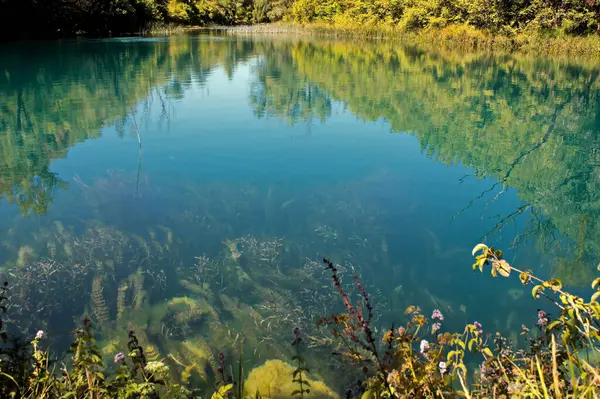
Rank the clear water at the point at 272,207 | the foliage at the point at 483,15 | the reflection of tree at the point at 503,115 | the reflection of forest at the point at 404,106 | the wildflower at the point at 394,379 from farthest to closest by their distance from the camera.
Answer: the foliage at the point at 483,15 < the reflection of forest at the point at 404,106 < the reflection of tree at the point at 503,115 < the clear water at the point at 272,207 < the wildflower at the point at 394,379

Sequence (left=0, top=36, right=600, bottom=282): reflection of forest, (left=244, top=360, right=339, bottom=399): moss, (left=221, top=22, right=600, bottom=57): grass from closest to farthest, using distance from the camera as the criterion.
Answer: (left=244, top=360, right=339, bottom=399): moss
(left=0, top=36, right=600, bottom=282): reflection of forest
(left=221, top=22, right=600, bottom=57): grass

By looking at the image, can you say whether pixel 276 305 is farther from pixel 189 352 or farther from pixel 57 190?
pixel 57 190

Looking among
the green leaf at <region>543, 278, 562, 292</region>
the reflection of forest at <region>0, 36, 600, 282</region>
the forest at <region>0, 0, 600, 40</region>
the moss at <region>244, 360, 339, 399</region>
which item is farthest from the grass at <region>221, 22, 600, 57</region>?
the green leaf at <region>543, 278, 562, 292</region>

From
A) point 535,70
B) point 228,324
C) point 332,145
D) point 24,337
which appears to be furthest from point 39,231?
point 535,70

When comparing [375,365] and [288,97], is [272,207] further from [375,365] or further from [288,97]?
[288,97]

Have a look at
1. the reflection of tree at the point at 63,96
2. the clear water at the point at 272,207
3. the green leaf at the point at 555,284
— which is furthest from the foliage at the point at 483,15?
the green leaf at the point at 555,284

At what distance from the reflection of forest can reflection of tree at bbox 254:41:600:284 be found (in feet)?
0.09

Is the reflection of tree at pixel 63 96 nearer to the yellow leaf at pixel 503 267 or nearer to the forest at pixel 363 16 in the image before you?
the yellow leaf at pixel 503 267

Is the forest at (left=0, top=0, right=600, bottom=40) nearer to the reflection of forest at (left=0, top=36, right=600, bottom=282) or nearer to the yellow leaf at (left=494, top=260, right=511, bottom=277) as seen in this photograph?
the reflection of forest at (left=0, top=36, right=600, bottom=282)

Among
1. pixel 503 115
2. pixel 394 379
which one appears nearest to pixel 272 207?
pixel 394 379

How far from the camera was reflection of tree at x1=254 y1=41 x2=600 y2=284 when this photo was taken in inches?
228

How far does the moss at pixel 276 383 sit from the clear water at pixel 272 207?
87 millimetres

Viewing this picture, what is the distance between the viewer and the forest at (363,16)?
2266cm

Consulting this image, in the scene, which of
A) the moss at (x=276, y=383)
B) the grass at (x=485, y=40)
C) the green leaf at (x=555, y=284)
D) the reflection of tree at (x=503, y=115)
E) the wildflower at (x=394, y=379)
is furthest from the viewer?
the grass at (x=485, y=40)
